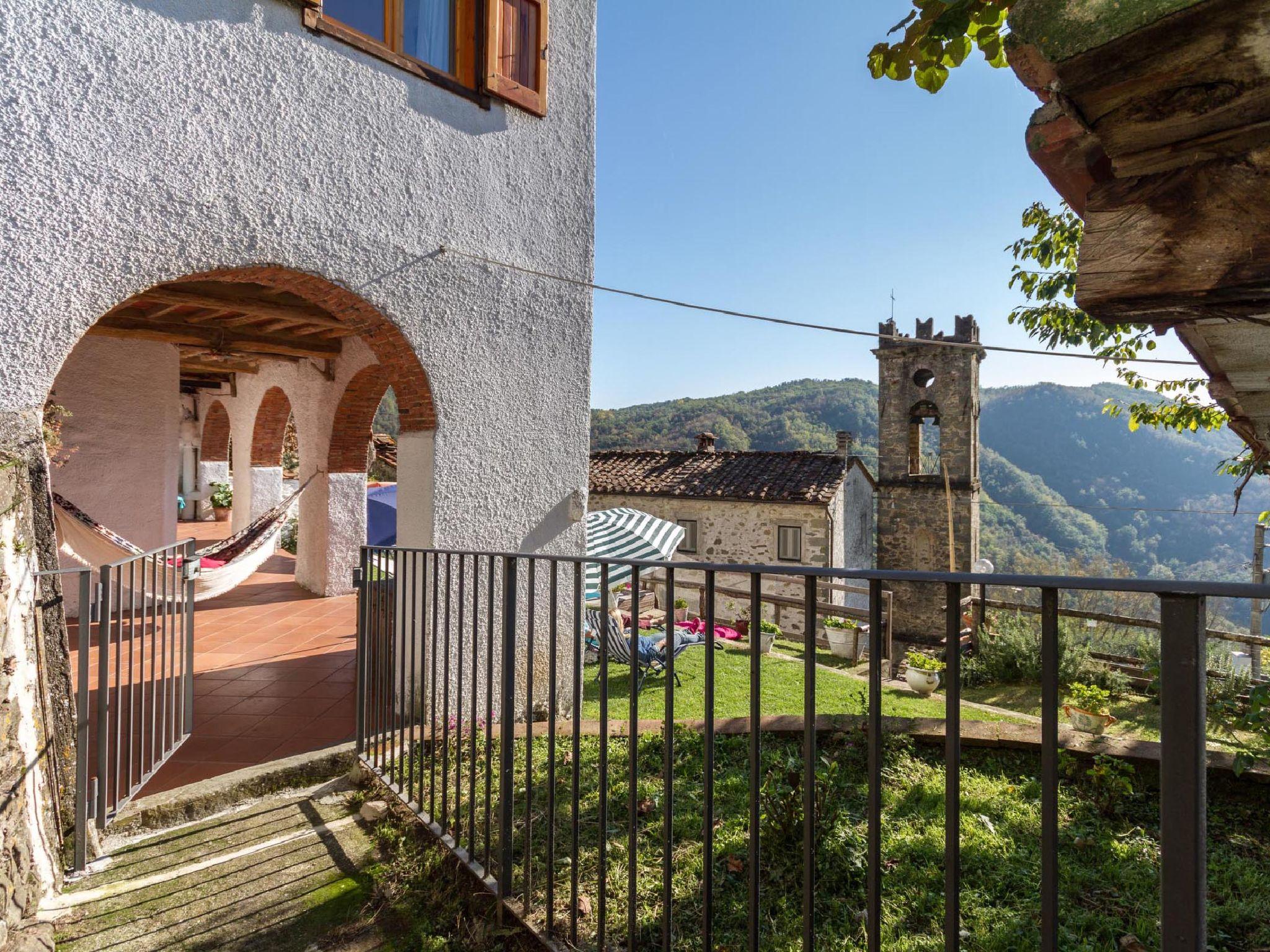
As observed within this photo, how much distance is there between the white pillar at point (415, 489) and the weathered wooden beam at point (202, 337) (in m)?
2.93

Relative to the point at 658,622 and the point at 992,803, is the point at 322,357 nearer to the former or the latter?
the point at 658,622

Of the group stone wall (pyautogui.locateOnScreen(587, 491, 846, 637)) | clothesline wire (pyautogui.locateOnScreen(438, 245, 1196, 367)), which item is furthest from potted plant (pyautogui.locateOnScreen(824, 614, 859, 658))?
clothesline wire (pyautogui.locateOnScreen(438, 245, 1196, 367))

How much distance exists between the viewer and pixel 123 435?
6453 mm

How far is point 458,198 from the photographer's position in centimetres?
444

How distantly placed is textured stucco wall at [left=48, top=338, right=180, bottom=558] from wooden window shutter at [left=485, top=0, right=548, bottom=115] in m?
4.60

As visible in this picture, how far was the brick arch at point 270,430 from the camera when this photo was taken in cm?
896

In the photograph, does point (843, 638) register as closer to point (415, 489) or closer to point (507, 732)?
point (415, 489)

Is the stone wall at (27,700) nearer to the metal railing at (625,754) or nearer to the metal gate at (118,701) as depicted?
the metal gate at (118,701)

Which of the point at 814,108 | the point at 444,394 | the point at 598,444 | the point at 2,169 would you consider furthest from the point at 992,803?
the point at 598,444

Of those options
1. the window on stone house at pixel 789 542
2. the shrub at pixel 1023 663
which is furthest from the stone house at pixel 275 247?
the window on stone house at pixel 789 542

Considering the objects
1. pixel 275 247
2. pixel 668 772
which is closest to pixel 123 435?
pixel 275 247

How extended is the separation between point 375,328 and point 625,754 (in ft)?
9.72

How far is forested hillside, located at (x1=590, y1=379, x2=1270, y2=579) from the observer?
3969 cm

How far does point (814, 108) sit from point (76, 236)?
940 centimetres
